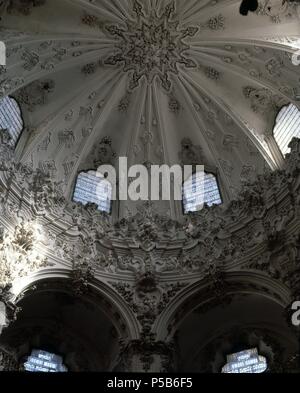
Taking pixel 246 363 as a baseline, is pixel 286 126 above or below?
above

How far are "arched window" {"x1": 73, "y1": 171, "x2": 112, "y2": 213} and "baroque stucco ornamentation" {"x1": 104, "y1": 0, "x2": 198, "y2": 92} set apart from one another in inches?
160

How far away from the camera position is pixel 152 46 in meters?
22.4

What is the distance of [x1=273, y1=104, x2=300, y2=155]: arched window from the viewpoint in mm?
19719

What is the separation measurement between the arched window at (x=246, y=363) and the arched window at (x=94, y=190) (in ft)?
23.1

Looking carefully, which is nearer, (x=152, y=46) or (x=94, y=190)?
(x=94, y=190)

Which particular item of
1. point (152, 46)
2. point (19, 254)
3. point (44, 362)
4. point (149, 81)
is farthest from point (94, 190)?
point (44, 362)

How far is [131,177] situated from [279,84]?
674 cm

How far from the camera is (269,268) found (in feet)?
55.3

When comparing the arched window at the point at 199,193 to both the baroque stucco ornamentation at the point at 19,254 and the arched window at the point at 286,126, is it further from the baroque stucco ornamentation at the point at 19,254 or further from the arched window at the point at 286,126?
the baroque stucco ornamentation at the point at 19,254

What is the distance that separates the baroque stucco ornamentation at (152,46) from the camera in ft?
70.8

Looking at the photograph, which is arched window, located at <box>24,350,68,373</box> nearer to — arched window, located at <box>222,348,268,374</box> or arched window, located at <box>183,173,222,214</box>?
arched window, located at <box>222,348,268,374</box>

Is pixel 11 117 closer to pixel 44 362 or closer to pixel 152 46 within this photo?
pixel 152 46

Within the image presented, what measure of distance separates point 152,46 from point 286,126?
633cm

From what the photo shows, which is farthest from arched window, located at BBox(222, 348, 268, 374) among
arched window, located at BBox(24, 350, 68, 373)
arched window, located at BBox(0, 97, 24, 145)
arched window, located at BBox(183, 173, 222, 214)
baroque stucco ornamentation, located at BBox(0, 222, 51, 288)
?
arched window, located at BBox(0, 97, 24, 145)
